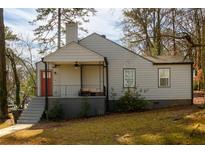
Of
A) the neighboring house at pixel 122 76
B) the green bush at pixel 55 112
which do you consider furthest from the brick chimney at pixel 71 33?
the green bush at pixel 55 112

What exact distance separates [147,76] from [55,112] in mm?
6047

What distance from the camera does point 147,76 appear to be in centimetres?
2309

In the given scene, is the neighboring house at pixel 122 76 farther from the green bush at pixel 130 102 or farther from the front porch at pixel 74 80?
the green bush at pixel 130 102

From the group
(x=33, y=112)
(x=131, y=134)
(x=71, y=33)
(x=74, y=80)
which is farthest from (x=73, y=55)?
(x=131, y=134)

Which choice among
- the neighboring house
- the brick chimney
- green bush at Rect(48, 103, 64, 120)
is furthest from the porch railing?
the brick chimney

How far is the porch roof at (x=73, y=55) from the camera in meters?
20.9

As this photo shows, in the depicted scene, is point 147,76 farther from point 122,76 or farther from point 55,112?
point 55,112

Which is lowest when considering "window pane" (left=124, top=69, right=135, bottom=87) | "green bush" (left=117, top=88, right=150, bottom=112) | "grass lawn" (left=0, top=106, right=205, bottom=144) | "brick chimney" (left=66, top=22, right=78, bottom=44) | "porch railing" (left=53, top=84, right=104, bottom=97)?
"grass lawn" (left=0, top=106, right=205, bottom=144)

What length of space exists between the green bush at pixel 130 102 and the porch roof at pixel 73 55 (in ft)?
8.57

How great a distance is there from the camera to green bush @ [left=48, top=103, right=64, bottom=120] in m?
20.6

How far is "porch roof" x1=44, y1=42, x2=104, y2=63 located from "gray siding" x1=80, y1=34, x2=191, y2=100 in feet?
7.81

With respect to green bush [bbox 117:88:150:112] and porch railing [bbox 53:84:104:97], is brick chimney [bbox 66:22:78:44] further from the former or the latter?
green bush [bbox 117:88:150:112]

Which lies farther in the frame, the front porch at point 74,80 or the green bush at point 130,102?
the green bush at point 130,102

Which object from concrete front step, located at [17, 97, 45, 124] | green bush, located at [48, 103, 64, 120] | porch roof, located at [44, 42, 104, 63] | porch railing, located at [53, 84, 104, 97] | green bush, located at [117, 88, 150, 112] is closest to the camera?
concrete front step, located at [17, 97, 45, 124]
